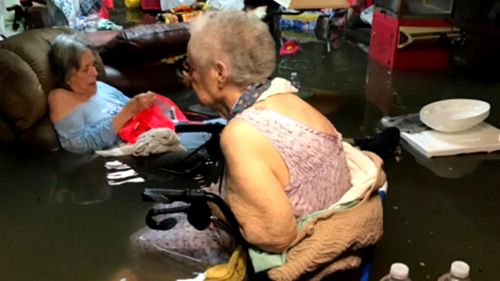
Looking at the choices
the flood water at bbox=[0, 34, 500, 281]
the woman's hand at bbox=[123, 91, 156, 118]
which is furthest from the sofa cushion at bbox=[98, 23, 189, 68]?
the flood water at bbox=[0, 34, 500, 281]

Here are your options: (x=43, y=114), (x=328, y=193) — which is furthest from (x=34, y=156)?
(x=328, y=193)

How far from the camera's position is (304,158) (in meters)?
1.41

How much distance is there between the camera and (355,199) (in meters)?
1.49

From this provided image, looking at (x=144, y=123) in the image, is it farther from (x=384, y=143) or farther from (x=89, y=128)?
(x=384, y=143)

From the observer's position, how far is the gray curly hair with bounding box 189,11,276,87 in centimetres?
142

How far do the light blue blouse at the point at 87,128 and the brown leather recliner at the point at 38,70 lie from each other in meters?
0.07

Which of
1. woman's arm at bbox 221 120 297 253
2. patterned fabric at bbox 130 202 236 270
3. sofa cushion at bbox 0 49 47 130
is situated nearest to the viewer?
woman's arm at bbox 221 120 297 253

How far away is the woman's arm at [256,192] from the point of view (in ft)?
4.26

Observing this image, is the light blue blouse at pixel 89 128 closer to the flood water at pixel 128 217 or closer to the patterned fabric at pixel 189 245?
the flood water at pixel 128 217

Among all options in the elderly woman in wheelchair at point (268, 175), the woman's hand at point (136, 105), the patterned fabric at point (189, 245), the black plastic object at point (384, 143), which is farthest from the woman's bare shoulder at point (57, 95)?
the black plastic object at point (384, 143)

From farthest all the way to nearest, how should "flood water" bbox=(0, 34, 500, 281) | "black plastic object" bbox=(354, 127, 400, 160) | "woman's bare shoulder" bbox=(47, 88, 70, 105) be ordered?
"black plastic object" bbox=(354, 127, 400, 160)
"woman's bare shoulder" bbox=(47, 88, 70, 105)
"flood water" bbox=(0, 34, 500, 281)

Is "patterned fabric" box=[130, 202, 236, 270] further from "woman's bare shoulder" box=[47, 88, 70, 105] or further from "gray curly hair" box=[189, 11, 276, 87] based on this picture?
"woman's bare shoulder" box=[47, 88, 70, 105]

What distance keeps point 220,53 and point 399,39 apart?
2852 mm

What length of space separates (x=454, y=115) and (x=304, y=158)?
5.65ft
